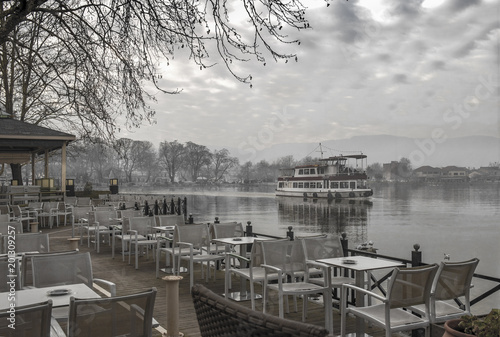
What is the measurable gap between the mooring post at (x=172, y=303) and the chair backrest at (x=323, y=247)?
77.9 inches

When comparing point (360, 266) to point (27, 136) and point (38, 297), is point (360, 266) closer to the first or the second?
point (38, 297)

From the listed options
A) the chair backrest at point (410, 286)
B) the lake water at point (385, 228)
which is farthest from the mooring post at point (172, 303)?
the lake water at point (385, 228)

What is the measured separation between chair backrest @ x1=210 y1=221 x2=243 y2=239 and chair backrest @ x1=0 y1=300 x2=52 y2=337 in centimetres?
565

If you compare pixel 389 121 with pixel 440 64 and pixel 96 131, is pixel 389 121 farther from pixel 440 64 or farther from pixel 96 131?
pixel 96 131

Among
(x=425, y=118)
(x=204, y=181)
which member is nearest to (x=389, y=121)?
(x=425, y=118)

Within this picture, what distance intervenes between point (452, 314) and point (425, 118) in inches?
5602

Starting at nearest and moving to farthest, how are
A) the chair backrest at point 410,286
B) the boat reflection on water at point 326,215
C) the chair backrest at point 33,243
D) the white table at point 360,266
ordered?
the chair backrest at point 410,286 < the white table at point 360,266 < the chair backrest at point 33,243 < the boat reflection on water at point 326,215

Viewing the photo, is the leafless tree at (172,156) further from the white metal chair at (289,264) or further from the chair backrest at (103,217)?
the white metal chair at (289,264)

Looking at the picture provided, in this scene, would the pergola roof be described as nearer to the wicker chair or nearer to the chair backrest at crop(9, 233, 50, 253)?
the chair backrest at crop(9, 233, 50, 253)

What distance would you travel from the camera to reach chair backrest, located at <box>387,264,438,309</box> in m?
3.79

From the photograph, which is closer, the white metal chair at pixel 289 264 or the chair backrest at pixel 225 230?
the white metal chair at pixel 289 264

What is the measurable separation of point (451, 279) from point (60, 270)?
3.68 metres

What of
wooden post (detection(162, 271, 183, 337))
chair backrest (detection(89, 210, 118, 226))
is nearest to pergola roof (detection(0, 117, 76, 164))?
chair backrest (detection(89, 210, 118, 226))

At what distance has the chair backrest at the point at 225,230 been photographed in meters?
7.98
